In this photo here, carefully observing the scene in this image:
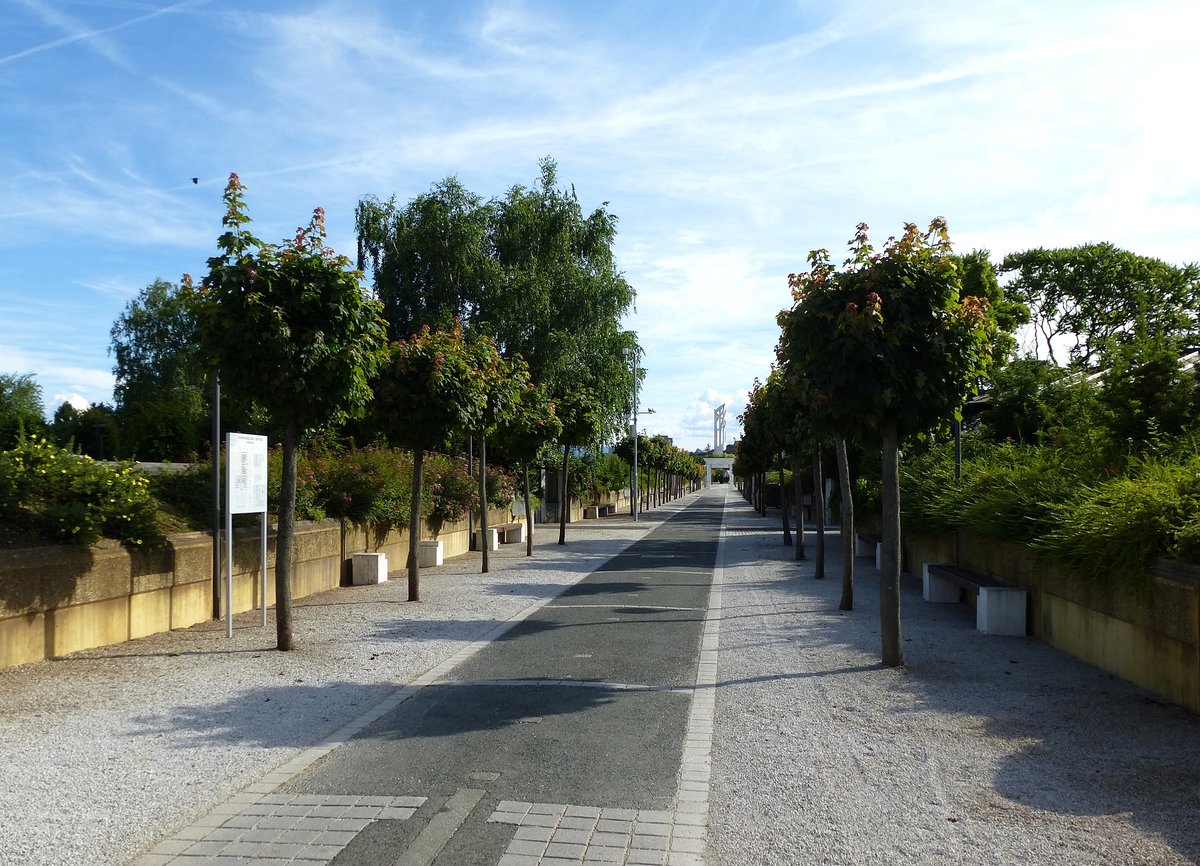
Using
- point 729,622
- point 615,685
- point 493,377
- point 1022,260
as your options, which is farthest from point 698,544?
point 1022,260

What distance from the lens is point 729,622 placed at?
11.3 meters

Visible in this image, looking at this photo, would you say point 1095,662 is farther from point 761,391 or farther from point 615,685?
point 761,391

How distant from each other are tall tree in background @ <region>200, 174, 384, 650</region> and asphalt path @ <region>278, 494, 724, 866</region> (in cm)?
272

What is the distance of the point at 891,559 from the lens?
28.3ft

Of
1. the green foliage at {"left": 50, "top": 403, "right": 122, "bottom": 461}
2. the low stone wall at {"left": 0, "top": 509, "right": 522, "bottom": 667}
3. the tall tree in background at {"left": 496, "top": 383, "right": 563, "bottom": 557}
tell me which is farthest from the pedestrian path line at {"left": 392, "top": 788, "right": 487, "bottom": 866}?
the green foliage at {"left": 50, "top": 403, "right": 122, "bottom": 461}

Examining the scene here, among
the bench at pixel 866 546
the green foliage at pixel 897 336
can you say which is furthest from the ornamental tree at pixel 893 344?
the bench at pixel 866 546

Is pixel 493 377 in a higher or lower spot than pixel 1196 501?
higher

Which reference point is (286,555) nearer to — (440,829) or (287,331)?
(287,331)

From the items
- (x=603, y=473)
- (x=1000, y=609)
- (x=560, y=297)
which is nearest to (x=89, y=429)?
(x=603, y=473)

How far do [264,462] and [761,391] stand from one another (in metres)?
11.5

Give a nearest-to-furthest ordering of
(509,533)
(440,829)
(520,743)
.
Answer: (440,829) → (520,743) → (509,533)

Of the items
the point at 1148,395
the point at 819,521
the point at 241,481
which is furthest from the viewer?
the point at 819,521

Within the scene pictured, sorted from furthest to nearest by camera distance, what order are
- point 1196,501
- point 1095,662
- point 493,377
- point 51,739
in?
1. point 493,377
2. point 1095,662
3. point 1196,501
4. point 51,739

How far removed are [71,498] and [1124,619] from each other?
9.38m
